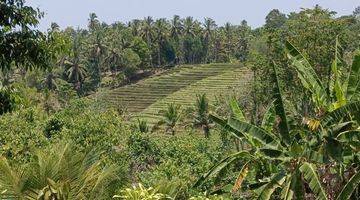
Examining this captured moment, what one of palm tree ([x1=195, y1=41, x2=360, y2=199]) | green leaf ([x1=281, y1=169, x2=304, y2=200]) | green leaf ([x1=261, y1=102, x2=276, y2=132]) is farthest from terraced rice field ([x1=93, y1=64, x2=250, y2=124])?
green leaf ([x1=281, y1=169, x2=304, y2=200])

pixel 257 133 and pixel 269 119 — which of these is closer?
pixel 257 133

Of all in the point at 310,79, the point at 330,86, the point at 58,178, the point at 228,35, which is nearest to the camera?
the point at 58,178

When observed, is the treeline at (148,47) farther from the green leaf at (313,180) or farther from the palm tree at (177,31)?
the green leaf at (313,180)

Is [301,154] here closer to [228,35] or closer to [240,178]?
[240,178]

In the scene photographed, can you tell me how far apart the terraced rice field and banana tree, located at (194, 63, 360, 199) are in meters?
53.5

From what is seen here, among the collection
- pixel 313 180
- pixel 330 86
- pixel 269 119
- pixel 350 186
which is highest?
pixel 330 86

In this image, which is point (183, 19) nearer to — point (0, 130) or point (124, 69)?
point (124, 69)

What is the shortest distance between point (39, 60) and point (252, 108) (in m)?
38.1

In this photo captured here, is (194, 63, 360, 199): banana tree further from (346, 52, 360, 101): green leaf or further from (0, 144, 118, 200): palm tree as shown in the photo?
(0, 144, 118, 200): palm tree

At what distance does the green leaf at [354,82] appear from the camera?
29.7ft

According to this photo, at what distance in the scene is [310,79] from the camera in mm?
9477

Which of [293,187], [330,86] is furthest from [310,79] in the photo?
[293,187]

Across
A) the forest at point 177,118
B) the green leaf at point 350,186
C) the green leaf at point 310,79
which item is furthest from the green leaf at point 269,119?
the green leaf at point 350,186

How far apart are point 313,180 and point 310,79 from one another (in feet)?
7.10
